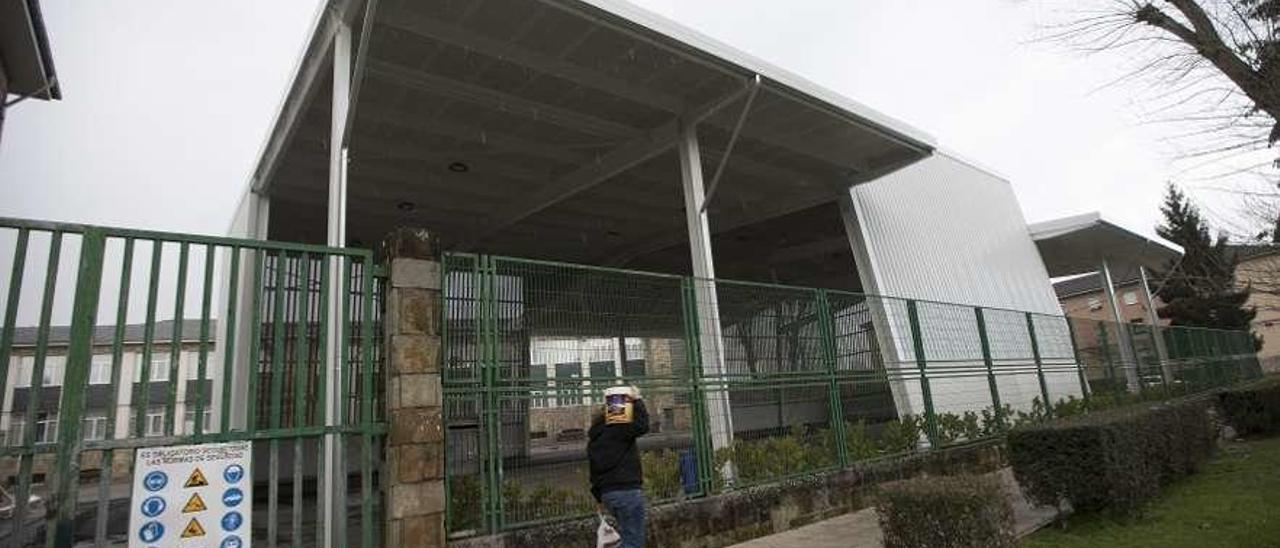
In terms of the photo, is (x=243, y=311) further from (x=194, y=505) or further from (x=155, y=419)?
(x=194, y=505)

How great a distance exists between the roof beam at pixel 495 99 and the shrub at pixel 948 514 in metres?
8.96

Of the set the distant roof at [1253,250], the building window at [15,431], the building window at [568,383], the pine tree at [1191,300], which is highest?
the pine tree at [1191,300]

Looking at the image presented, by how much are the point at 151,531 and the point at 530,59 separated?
8227 millimetres

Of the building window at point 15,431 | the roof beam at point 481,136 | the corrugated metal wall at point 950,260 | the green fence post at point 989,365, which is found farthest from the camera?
the roof beam at point 481,136

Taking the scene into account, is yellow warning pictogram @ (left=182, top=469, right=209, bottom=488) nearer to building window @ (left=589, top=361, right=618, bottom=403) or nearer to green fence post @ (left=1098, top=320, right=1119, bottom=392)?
building window @ (left=589, top=361, right=618, bottom=403)

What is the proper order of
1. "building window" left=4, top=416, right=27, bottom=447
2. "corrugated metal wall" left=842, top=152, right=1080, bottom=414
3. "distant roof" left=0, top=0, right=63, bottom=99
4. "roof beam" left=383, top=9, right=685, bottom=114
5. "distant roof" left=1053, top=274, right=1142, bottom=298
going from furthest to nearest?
1. "distant roof" left=1053, top=274, right=1142, bottom=298
2. "corrugated metal wall" left=842, top=152, right=1080, bottom=414
3. "roof beam" left=383, top=9, right=685, bottom=114
4. "distant roof" left=0, top=0, right=63, bottom=99
5. "building window" left=4, top=416, right=27, bottom=447

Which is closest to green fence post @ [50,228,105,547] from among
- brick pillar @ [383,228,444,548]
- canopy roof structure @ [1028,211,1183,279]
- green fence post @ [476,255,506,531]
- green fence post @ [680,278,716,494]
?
brick pillar @ [383,228,444,548]

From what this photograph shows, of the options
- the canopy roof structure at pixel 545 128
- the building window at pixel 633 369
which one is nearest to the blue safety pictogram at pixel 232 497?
the building window at pixel 633 369

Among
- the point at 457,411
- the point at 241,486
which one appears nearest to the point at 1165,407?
the point at 457,411

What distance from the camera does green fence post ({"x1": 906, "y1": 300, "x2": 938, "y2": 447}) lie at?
34.8 feet

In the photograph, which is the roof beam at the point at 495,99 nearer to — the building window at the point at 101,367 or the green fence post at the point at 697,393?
the building window at the point at 101,367

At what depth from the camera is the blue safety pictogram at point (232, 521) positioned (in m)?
4.48

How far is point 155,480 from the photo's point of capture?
430 centimetres

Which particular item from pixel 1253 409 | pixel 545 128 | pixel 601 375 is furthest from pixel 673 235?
pixel 601 375
